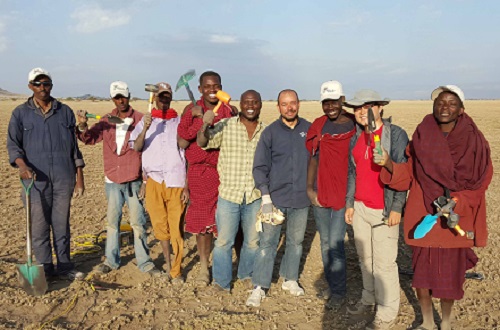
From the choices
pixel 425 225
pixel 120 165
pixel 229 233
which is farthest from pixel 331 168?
pixel 120 165

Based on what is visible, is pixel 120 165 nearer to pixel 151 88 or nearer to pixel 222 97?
pixel 151 88

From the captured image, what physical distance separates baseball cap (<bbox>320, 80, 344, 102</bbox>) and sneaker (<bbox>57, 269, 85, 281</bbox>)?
3.41m

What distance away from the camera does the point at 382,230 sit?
13.5 ft

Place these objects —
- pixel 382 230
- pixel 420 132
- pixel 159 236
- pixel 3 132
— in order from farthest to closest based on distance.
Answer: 1. pixel 3 132
2. pixel 159 236
3. pixel 382 230
4. pixel 420 132

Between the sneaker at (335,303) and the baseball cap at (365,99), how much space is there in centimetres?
204

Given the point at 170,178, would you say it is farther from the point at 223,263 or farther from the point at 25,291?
the point at 25,291

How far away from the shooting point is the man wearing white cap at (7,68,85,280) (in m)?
4.87

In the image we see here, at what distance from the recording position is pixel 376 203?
409cm

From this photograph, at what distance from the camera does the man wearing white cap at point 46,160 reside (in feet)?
16.0

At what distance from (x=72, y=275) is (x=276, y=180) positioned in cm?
267

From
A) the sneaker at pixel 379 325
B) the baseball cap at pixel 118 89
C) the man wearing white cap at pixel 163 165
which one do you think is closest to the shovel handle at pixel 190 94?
the man wearing white cap at pixel 163 165

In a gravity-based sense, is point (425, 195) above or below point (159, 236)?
above

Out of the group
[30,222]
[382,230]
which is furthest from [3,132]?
[382,230]

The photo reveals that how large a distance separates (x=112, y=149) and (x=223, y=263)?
1853 millimetres
